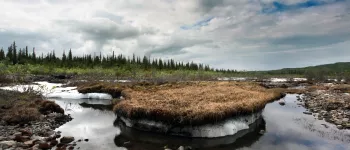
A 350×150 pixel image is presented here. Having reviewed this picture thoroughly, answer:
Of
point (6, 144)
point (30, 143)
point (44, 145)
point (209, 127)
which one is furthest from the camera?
point (209, 127)

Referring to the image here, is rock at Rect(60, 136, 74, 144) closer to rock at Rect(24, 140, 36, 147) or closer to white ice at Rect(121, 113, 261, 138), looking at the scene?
rock at Rect(24, 140, 36, 147)

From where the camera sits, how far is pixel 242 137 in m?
14.3

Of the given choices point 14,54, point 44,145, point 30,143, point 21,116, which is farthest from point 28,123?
point 14,54

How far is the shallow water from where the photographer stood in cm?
1262

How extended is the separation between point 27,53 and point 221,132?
113889 millimetres

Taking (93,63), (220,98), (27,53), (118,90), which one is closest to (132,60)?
(93,63)

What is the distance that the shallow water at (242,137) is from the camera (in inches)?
497

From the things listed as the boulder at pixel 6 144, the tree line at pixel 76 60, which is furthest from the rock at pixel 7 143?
the tree line at pixel 76 60

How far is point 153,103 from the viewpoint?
17.0m

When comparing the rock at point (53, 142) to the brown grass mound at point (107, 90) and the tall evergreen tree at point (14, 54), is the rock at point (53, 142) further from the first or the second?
the tall evergreen tree at point (14, 54)

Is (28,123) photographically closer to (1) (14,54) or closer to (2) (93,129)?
(2) (93,129)

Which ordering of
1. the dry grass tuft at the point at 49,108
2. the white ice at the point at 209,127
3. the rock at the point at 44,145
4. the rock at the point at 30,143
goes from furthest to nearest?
1. the dry grass tuft at the point at 49,108
2. the white ice at the point at 209,127
3. the rock at the point at 30,143
4. the rock at the point at 44,145

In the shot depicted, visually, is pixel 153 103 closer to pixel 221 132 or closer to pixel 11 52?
pixel 221 132

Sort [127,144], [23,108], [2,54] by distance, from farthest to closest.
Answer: [2,54] < [23,108] < [127,144]
